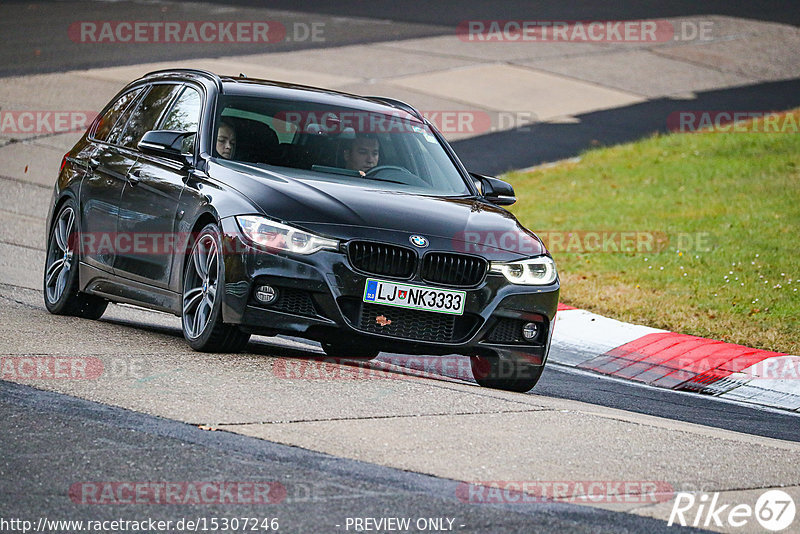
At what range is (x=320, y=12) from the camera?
32.3 metres

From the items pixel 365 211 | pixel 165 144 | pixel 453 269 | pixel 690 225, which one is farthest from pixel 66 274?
pixel 690 225

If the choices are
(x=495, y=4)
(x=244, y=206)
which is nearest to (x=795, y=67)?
(x=495, y=4)

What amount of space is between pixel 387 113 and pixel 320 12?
23.4 meters

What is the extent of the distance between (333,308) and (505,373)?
1.36 m

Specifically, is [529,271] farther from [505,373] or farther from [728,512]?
[728,512]

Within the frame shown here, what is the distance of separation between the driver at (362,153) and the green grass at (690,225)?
3.72 meters

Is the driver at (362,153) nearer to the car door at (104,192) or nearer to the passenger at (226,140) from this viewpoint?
the passenger at (226,140)

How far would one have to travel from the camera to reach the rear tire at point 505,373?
828cm

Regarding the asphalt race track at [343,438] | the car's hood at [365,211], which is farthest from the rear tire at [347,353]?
the car's hood at [365,211]

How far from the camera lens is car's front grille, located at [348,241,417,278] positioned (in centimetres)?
763

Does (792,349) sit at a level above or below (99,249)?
below

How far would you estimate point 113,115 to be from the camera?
10.3 metres

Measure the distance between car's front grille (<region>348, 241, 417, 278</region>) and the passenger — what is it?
1.44 m

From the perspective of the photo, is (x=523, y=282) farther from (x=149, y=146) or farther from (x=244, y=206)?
(x=149, y=146)
